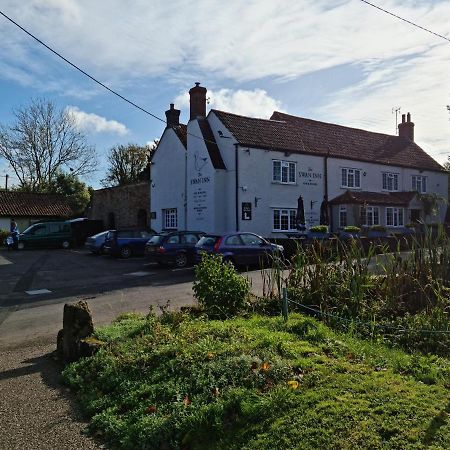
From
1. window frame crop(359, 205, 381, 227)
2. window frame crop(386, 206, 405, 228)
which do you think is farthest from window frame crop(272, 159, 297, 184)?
window frame crop(386, 206, 405, 228)

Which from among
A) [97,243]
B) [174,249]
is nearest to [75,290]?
[174,249]

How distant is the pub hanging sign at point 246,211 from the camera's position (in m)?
25.4

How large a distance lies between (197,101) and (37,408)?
25.2m

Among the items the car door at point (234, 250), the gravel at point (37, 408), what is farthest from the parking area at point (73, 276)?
the gravel at point (37, 408)

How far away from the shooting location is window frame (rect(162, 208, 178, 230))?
29.9 meters

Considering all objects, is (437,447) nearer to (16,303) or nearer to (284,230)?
(16,303)

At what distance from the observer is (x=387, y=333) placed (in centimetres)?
629

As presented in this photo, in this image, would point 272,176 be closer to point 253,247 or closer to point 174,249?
point 174,249

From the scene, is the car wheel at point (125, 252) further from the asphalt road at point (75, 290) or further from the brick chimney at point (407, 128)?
the brick chimney at point (407, 128)

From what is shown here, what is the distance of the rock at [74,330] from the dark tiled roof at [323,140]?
19.7m

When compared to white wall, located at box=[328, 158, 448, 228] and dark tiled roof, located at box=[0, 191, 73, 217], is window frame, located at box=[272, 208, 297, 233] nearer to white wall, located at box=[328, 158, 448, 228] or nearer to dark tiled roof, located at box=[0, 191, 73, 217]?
white wall, located at box=[328, 158, 448, 228]

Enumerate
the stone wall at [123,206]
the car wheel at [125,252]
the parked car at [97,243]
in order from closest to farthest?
the car wheel at [125,252], the parked car at [97,243], the stone wall at [123,206]

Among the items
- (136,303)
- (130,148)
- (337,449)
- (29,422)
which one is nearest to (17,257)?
(136,303)

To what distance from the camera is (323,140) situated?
31062 millimetres
